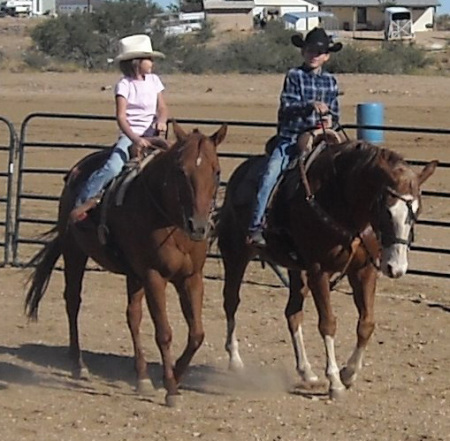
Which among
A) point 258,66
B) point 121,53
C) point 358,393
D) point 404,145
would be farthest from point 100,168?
point 258,66

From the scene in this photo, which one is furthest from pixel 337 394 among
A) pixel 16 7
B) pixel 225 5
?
pixel 16 7

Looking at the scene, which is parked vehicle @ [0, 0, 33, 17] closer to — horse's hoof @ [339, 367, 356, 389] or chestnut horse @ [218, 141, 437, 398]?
chestnut horse @ [218, 141, 437, 398]

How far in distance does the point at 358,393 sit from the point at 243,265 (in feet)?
4.58

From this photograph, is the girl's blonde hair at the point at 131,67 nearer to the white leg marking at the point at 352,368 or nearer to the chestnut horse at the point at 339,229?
the chestnut horse at the point at 339,229

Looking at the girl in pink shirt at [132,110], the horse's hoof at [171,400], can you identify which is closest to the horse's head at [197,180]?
the girl in pink shirt at [132,110]

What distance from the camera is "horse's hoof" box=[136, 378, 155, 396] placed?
778 centimetres

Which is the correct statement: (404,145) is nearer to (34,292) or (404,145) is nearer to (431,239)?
(431,239)

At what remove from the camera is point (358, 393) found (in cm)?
776

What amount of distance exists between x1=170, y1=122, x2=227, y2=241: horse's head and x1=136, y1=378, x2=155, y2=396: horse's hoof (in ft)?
3.95

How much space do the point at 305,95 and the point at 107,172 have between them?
1.34 m

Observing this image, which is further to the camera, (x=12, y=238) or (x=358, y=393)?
(x=12, y=238)

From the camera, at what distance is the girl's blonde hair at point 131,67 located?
798cm

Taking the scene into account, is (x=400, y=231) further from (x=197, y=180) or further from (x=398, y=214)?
(x=197, y=180)

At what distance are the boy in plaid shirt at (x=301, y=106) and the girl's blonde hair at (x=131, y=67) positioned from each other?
3.13 ft
